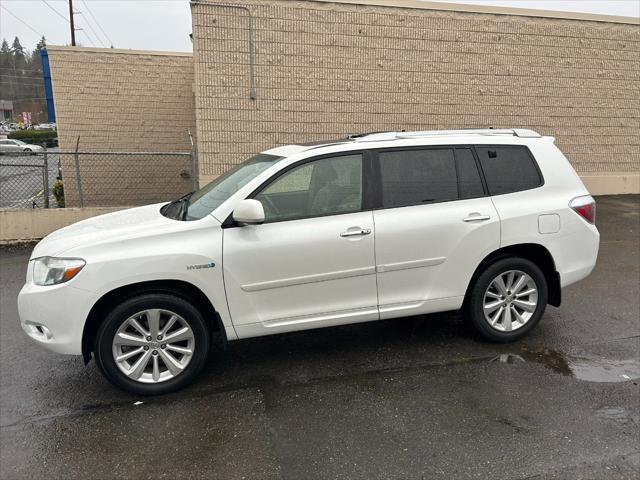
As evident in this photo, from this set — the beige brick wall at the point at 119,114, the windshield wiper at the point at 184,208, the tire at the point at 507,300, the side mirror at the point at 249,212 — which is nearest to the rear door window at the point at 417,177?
the tire at the point at 507,300

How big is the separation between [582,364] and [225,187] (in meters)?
3.21

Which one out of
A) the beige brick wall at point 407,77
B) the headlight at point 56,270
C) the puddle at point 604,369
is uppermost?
the beige brick wall at point 407,77

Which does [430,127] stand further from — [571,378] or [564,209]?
[571,378]

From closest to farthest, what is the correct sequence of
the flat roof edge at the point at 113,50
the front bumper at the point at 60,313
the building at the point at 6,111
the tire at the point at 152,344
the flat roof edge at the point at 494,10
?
the front bumper at the point at 60,313
the tire at the point at 152,344
the flat roof edge at the point at 494,10
the flat roof edge at the point at 113,50
the building at the point at 6,111

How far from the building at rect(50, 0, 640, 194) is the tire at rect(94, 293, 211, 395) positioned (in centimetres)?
601

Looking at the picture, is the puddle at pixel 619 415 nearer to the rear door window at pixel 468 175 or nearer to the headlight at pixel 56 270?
the rear door window at pixel 468 175

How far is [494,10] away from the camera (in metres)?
10.2

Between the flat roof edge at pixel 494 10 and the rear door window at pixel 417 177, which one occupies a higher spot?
the flat roof edge at pixel 494 10

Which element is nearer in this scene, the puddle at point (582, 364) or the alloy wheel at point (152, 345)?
the alloy wheel at point (152, 345)

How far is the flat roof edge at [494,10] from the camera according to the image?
9531 mm

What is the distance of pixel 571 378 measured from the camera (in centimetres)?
384

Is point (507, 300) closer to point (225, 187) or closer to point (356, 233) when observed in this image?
point (356, 233)

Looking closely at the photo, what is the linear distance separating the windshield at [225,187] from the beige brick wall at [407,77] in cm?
500

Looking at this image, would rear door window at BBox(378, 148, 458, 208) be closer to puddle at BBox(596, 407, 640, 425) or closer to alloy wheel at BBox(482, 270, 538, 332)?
alloy wheel at BBox(482, 270, 538, 332)
